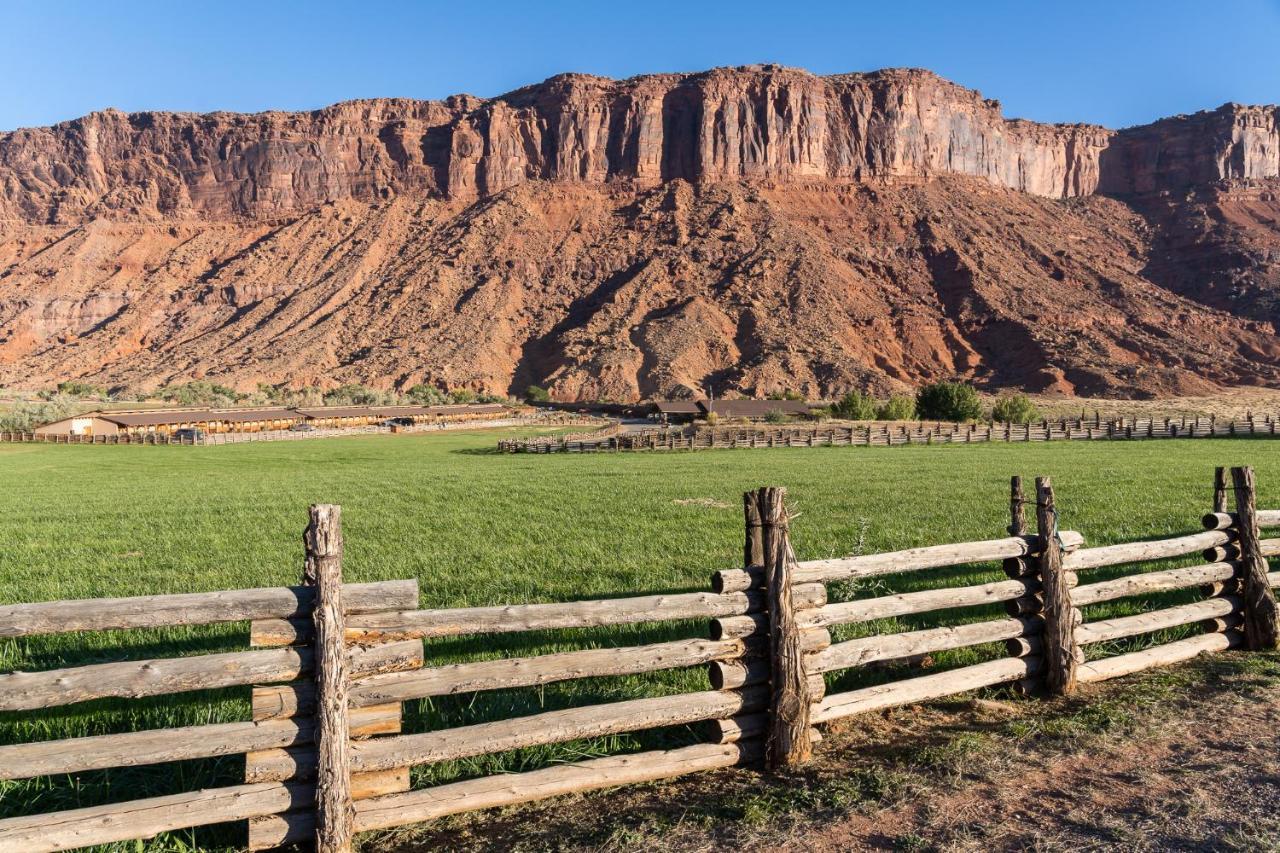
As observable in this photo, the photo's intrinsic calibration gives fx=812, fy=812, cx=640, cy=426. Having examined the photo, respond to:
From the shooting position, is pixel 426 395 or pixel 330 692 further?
pixel 426 395

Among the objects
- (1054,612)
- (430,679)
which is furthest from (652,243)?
(430,679)

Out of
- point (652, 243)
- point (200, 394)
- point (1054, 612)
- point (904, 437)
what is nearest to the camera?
point (1054, 612)

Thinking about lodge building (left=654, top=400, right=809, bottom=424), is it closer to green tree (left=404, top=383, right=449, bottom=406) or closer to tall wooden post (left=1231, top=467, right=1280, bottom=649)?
green tree (left=404, top=383, right=449, bottom=406)

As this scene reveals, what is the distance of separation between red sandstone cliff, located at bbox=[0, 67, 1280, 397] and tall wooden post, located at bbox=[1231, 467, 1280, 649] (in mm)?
89521

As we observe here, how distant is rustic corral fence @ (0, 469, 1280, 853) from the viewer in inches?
167

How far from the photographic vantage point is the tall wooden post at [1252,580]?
766 centimetres

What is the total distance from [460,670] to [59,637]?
234 inches

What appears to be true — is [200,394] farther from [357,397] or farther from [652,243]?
[652,243]

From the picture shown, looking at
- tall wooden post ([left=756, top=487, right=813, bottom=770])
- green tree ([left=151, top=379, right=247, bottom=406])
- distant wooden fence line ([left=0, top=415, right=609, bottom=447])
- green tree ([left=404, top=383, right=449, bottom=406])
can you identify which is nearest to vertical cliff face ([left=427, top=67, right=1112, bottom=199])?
green tree ([left=404, top=383, right=449, bottom=406])

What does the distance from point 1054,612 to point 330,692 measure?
5512mm

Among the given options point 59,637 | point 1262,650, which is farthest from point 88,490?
point 1262,650

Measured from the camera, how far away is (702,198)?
134625 millimetres

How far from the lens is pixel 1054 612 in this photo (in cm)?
661

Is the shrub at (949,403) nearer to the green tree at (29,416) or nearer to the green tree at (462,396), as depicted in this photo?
the green tree at (462,396)
